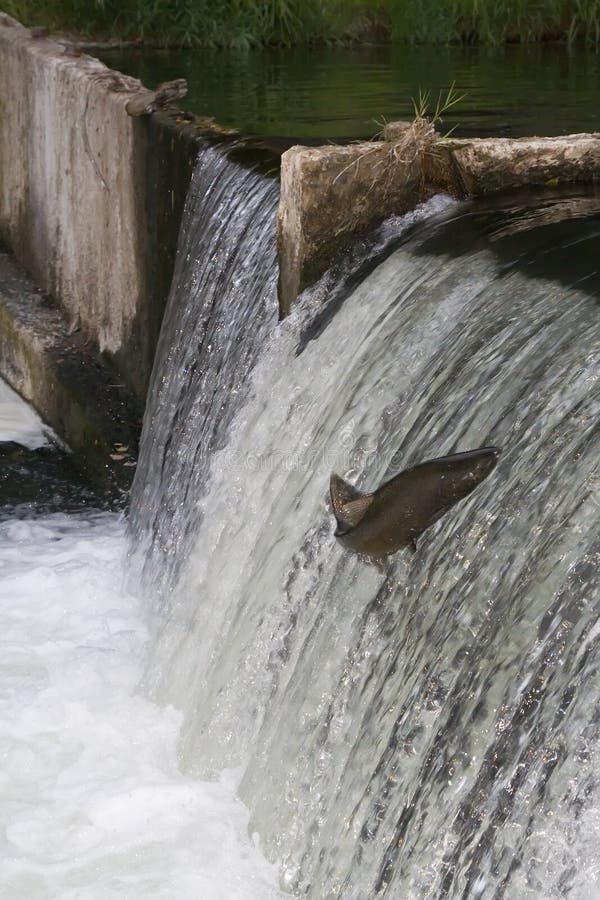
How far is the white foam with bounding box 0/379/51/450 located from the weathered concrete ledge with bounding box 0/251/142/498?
51 millimetres

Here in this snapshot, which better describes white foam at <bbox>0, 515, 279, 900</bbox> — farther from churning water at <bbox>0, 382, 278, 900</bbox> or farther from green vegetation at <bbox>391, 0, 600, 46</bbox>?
green vegetation at <bbox>391, 0, 600, 46</bbox>

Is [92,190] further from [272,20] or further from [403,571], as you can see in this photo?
[272,20]

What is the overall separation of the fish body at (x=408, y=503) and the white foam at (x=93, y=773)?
812 mm

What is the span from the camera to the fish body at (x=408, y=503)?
284cm

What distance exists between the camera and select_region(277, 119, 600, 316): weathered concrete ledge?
4160 mm

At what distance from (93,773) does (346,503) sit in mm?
1187

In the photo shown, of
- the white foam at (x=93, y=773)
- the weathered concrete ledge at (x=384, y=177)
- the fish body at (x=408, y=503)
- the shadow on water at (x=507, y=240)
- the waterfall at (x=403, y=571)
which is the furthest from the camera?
the weathered concrete ledge at (x=384, y=177)

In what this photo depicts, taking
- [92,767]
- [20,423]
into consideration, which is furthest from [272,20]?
[92,767]

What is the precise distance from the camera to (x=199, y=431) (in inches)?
190

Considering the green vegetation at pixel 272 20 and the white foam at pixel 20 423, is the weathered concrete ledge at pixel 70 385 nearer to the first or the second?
the white foam at pixel 20 423

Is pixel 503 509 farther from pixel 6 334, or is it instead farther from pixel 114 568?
pixel 6 334

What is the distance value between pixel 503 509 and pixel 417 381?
0.75 m

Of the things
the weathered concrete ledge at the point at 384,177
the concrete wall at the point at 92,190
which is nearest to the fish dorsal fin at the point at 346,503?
the weathered concrete ledge at the point at 384,177

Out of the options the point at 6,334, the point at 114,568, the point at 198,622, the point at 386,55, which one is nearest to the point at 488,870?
the point at 198,622
